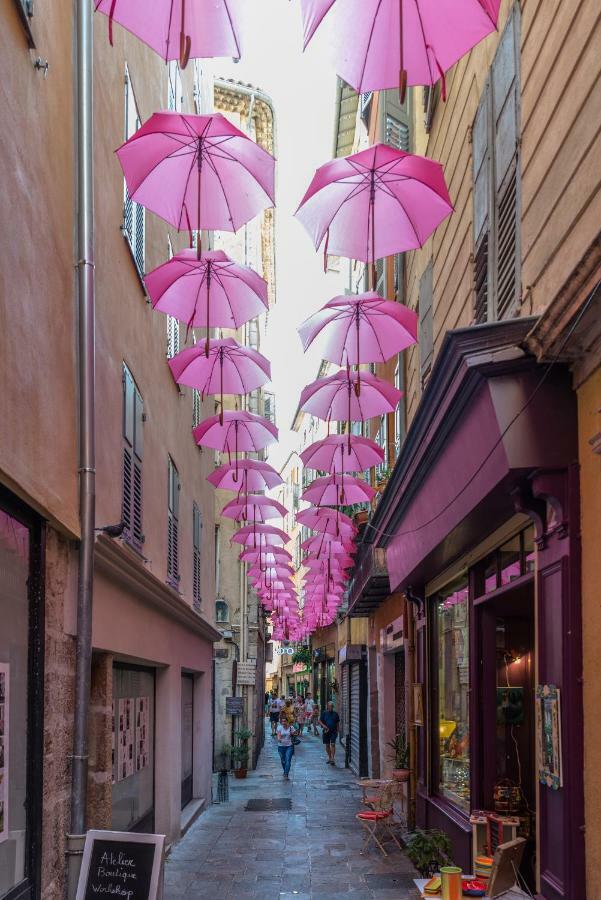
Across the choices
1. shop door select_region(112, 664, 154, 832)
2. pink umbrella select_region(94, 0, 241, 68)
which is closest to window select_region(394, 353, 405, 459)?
shop door select_region(112, 664, 154, 832)

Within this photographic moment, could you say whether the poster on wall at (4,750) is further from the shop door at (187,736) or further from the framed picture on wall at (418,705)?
the shop door at (187,736)

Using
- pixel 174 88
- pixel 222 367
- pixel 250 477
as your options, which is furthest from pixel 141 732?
pixel 174 88

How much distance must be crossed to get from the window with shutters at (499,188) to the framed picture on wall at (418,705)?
673 cm

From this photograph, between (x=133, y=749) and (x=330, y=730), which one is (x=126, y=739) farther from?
(x=330, y=730)

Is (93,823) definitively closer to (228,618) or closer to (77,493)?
(77,493)

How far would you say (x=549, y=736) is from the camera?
6852 mm

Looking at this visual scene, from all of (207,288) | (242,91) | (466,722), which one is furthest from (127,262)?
(242,91)

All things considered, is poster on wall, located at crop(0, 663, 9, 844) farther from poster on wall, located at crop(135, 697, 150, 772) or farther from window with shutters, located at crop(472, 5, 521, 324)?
poster on wall, located at crop(135, 697, 150, 772)

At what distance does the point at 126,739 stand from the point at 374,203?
6.82 meters

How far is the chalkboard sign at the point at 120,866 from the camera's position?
21.2ft

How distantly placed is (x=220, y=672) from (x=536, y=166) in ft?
74.9

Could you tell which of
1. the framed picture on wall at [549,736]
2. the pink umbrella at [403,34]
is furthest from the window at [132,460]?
the pink umbrella at [403,34]

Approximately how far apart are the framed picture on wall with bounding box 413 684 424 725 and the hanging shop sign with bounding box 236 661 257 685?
50.1ft

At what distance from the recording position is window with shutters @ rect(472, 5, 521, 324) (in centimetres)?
836
